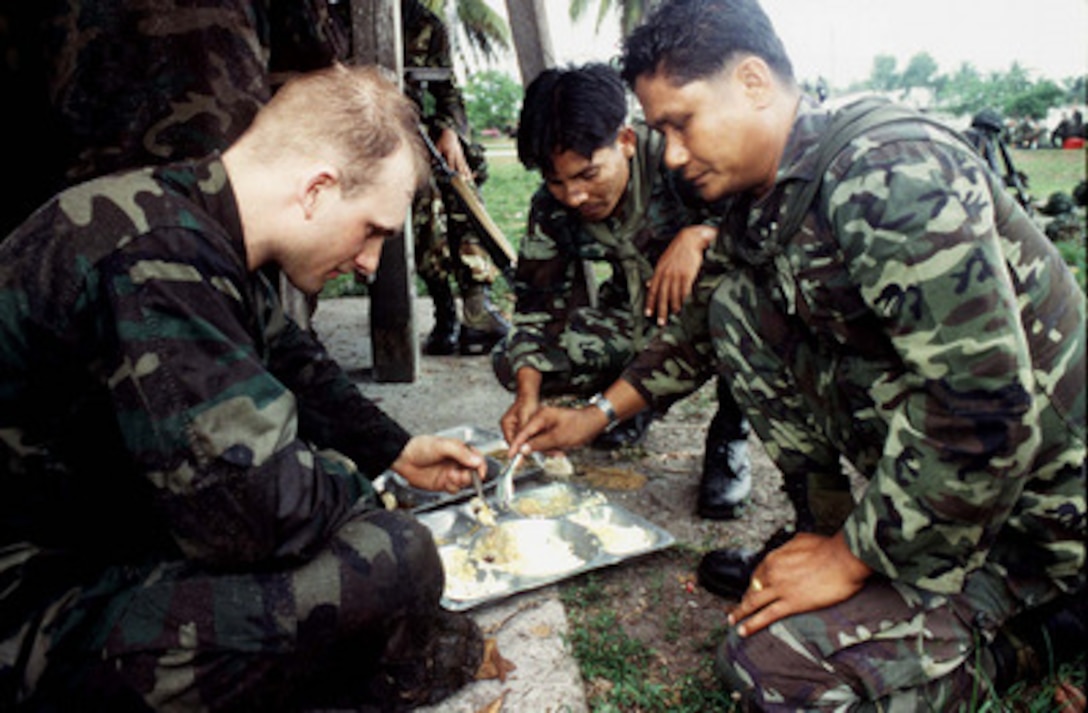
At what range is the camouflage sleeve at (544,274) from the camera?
11.7 feet

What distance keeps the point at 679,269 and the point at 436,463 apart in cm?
121

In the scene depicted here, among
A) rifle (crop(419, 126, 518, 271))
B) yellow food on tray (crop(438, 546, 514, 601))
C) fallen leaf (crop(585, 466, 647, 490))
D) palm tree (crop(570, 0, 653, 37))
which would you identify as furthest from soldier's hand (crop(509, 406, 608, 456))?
palm tree (crop(570, 0, 653, 37))

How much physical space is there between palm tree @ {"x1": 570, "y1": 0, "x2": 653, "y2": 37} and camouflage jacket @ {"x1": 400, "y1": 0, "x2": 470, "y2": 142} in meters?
13.5

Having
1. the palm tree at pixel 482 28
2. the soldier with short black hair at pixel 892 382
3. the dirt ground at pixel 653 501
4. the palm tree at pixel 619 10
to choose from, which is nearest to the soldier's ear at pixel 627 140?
the soldier with short black hair at pixel 892 382

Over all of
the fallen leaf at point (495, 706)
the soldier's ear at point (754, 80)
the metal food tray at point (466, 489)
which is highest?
the soldier's ear at point (754, 80)

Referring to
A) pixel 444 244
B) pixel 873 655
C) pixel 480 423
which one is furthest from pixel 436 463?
pixel 444 244

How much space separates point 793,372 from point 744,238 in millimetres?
417

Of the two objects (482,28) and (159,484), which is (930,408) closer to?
(159,484)

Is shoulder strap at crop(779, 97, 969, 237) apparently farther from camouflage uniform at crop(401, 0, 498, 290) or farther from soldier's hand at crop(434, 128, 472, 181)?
soldier's hand at crop(434, 128, 472, 181)

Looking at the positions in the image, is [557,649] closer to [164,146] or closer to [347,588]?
[347,588]

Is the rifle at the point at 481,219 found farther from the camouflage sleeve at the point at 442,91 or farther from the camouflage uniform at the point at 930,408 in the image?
the camouflage uniform at the point at 930,408

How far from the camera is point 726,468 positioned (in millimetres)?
2967

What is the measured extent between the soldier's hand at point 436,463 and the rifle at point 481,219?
2.02m

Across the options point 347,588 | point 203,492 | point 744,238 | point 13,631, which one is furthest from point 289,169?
point 744,238
